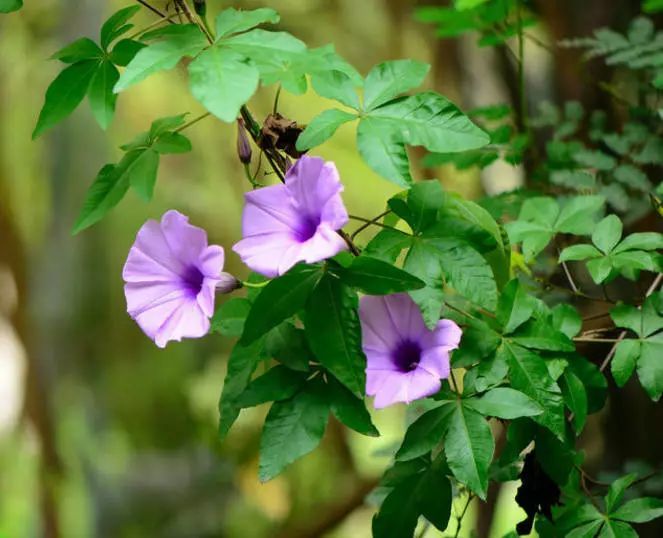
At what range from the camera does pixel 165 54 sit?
51 cm

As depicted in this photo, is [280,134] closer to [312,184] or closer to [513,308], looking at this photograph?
[312,184]

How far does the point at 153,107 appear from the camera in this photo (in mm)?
3076

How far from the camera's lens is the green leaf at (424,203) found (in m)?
0.56

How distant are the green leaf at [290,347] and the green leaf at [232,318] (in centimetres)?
6

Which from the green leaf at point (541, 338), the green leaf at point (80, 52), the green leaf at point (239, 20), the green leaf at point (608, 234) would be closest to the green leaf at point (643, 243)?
the green leaf at point (608, 234)

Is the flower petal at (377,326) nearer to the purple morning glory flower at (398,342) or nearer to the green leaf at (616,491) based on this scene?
the purple morning glory flower at (398,342)

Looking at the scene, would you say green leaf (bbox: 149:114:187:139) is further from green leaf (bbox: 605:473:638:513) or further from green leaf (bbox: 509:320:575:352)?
green leaf (bbox: 605:473:638:513)

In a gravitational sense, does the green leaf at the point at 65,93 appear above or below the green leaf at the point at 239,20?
below

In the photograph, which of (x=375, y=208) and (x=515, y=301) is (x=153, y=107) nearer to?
(x=375, y=208)

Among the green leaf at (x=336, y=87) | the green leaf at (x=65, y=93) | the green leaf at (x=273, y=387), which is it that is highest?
the green leaf at (x=65, y=93)

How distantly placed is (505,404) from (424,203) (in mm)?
142

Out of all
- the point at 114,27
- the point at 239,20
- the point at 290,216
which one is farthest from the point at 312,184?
the point at 114,27

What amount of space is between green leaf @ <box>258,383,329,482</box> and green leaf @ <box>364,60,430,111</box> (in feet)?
0.64

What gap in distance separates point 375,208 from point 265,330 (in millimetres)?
2598
